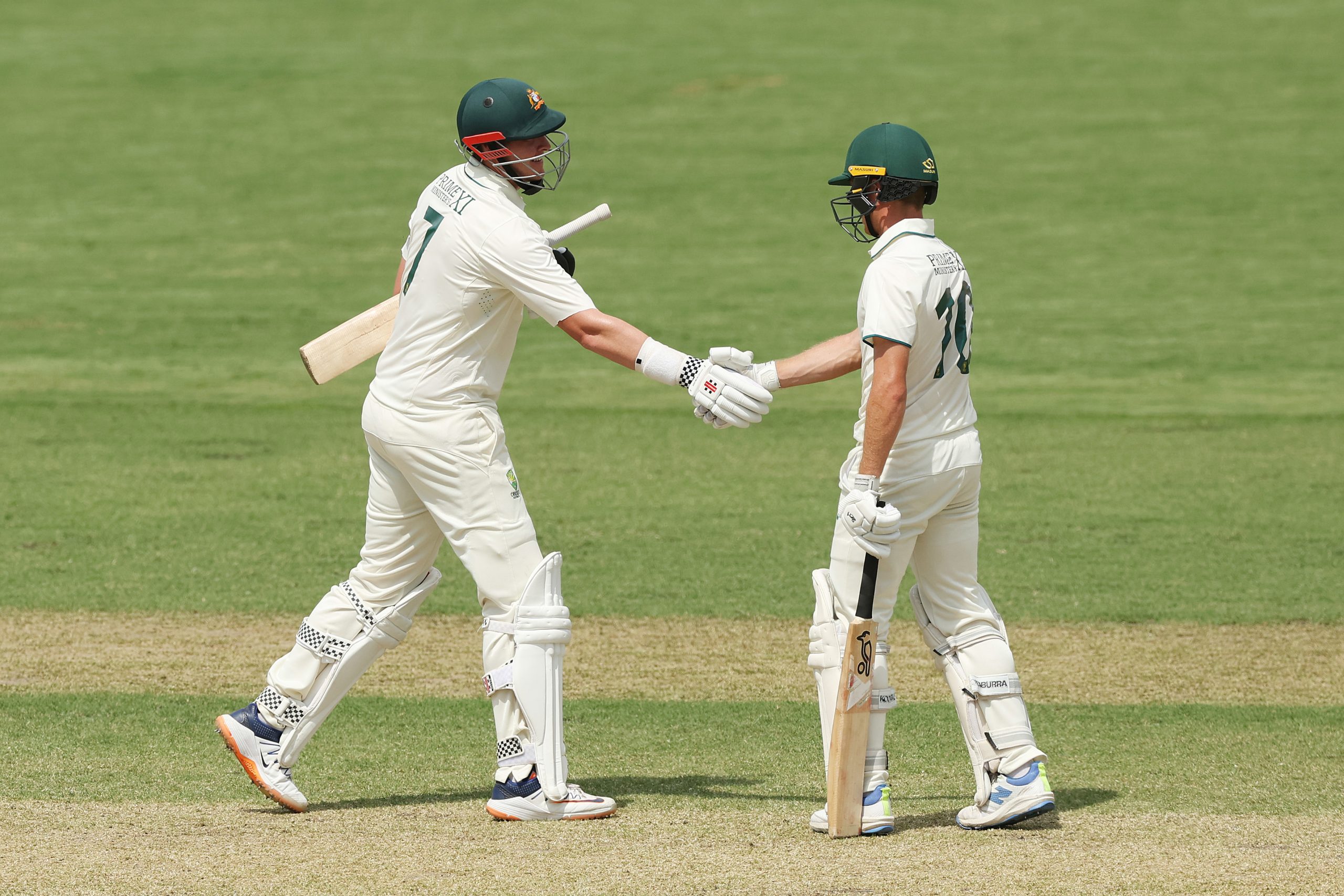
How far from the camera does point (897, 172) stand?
18.5 ft

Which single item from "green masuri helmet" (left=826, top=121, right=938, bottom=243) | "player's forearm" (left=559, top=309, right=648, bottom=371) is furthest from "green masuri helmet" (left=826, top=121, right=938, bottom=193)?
"player's forearm" (left=559, top=309, right=648, bottom=371)

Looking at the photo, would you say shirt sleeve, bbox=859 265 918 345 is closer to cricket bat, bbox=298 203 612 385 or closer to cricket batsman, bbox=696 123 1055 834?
A: cricket batsman, bbox=696 123 1055 834

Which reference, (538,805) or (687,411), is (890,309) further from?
(687,411)

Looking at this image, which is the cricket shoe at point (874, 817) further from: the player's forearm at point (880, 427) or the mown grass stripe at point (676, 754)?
the player's forearm at point (880, 427)

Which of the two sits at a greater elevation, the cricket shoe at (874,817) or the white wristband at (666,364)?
the white wristband at (666,364)

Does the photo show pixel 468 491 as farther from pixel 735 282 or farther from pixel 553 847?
pixel 735 282

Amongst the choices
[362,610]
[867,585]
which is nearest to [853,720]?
[867,585]

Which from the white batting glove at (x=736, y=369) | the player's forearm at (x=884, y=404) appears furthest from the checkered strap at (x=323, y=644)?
the player's forearm at (x=884, y=404)

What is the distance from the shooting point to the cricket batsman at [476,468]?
5695mm

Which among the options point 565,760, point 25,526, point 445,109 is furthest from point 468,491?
point 445,109

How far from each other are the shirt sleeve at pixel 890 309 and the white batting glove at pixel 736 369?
0.41 m

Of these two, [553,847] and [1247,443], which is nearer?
[553,847]

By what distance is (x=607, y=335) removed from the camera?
18.6 ft

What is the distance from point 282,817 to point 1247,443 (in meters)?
10.5
